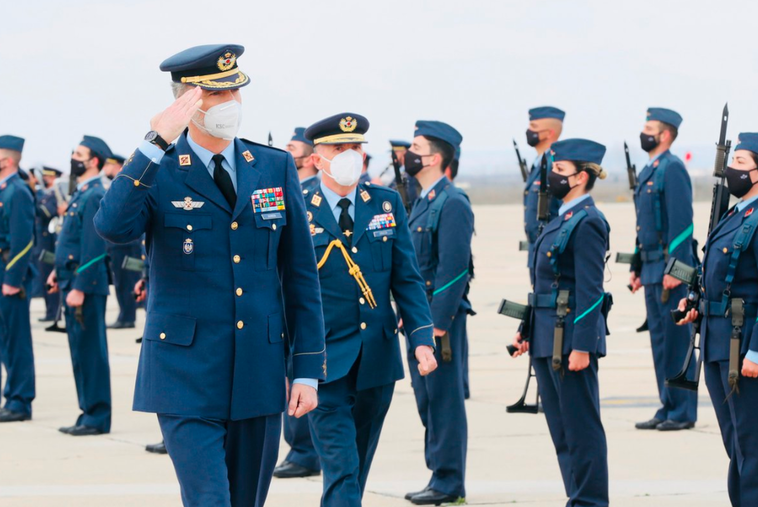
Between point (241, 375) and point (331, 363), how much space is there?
1.67m

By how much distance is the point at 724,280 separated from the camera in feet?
20.8

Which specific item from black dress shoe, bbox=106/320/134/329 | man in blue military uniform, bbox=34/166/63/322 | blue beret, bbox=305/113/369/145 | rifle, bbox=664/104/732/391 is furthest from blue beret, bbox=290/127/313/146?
man in blue military uniform, bbox=34/166/63/322

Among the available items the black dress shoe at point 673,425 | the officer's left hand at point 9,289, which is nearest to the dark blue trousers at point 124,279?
the officer's left hand at point 9,289

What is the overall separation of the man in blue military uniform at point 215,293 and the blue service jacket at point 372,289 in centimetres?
155

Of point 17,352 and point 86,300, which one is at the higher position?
point 86,300

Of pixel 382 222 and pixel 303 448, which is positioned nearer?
pixel 382 222

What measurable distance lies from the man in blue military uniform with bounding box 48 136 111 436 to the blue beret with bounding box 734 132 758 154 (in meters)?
5.18

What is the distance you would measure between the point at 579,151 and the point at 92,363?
4.76m

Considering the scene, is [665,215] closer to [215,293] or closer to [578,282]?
[578,282]

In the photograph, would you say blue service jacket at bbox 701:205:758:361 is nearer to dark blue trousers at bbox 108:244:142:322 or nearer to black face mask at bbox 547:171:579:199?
black face mask at bbox 547:171:579:199

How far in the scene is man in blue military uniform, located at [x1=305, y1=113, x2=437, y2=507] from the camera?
6094 millimetres

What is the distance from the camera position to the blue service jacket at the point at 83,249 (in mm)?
10055

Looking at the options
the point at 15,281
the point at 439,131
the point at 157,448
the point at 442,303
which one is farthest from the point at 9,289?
the point at 442,303

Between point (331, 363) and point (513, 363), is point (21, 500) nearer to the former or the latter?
point (331, 363)
